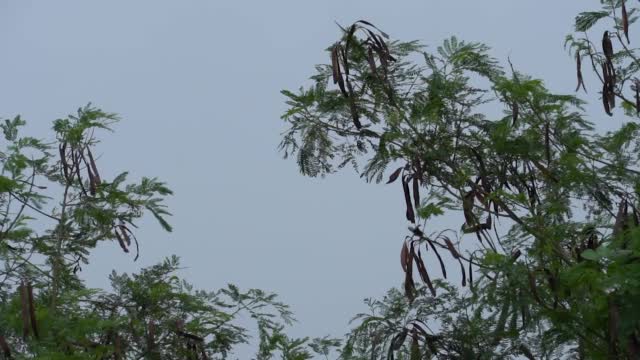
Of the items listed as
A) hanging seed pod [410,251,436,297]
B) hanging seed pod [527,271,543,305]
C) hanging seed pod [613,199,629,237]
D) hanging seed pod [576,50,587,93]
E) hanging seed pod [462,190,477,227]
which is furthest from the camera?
hanging seed pod [576,50,587,93]

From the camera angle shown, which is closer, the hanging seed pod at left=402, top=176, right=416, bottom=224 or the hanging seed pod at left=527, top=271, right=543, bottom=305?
the hanging seed pod at left=527, top=271, right=543, bottom=305

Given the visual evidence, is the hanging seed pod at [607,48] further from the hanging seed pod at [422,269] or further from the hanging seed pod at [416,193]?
the hanging seed pod at [422,269]

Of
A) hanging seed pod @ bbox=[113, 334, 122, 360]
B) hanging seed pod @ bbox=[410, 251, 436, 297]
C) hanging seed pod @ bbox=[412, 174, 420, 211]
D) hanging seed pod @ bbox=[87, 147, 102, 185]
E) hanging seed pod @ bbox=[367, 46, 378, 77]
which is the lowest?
hanging seed pod @ bbox=[410, 251, 436, 297]

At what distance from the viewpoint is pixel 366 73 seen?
5715mm

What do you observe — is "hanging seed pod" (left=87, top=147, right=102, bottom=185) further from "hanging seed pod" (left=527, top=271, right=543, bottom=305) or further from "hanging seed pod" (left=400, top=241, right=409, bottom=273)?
"hanging seed pod" (left=527, top=271, right=543, bottom=305)

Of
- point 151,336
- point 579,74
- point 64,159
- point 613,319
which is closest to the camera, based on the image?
point 613,319

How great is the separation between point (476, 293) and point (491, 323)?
0.37 meters

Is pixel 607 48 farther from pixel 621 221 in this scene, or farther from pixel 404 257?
pixel 404 257

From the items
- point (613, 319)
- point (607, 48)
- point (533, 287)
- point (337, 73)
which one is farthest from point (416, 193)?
point (613, 319)

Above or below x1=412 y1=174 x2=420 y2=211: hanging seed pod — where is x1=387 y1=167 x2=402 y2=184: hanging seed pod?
above

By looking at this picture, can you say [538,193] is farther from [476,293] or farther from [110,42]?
[110,42]

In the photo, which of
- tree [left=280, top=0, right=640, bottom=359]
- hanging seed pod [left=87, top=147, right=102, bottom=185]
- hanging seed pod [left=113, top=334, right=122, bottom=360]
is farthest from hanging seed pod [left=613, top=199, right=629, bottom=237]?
hanging seed pod [left=87, top=147, right=102, bottom=185]

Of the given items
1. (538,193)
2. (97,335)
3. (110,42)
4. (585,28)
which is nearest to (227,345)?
(97,335)

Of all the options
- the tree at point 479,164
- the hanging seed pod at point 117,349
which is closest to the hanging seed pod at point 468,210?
the tree at point 479,164
